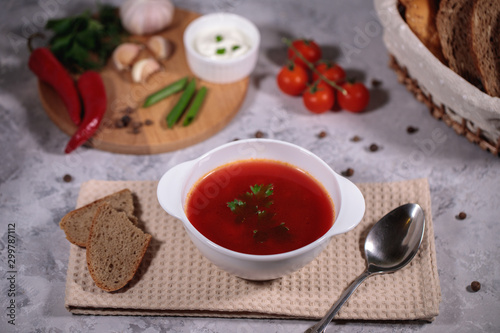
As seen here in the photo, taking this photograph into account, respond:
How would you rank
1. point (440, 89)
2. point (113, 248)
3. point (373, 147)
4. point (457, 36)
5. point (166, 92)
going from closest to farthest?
point (113, 248) < point (440, 89) < point (457, 36) < point (373, 147) < point (166, 92)

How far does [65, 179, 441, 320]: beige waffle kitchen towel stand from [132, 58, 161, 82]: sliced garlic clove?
1.23 metres

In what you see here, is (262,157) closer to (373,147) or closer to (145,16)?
(373,147)

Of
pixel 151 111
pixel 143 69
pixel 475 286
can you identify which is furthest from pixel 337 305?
pixel 143 69

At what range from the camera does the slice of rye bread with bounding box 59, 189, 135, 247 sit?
2.49 m

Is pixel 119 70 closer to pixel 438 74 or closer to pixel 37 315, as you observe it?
pixel 37 315

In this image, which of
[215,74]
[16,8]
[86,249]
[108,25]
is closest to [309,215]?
[86,249]

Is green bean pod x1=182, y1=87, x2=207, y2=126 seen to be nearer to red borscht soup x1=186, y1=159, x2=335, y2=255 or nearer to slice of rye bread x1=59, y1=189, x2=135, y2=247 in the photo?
slice of rye bread x1=59, y1=189, x2=135, y2=247

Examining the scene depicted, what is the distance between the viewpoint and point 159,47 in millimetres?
3545

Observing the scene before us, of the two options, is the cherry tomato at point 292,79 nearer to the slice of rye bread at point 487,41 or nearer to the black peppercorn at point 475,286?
the slice of rye bread at point 487,41

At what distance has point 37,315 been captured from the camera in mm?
2363

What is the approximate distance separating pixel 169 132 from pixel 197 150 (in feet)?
0.63

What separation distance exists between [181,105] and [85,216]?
96 centimetres

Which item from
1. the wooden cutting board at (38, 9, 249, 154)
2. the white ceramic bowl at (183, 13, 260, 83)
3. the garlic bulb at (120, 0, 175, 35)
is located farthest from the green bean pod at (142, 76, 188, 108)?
the garlic bulb at (120, 0, 175, 35)

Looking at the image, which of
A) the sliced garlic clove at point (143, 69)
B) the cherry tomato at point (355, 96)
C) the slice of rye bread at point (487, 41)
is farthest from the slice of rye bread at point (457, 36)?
the sliced garlic clove at point (143, 69)
